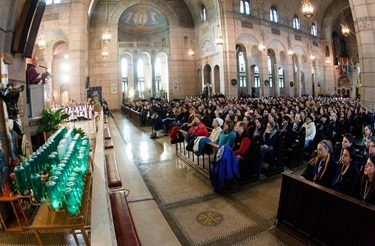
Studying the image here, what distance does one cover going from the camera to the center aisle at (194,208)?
4.03 meters

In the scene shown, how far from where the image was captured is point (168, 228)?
166 inches

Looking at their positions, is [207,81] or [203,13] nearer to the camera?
[203,13]

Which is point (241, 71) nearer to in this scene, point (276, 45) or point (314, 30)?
point (276, 45)

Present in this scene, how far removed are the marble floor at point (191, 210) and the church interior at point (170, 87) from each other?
0.09 ft

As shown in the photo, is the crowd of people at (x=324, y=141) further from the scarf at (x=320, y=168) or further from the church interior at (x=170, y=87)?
the church interior at (x=170, y=87)

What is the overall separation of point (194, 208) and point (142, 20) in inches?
1269

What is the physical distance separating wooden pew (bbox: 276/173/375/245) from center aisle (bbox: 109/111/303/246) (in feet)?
0.90

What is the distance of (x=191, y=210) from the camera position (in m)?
4.98

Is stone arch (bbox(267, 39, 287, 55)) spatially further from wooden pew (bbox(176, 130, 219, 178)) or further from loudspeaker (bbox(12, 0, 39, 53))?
loudspeaker (bbox(12, 0, 39, 53))

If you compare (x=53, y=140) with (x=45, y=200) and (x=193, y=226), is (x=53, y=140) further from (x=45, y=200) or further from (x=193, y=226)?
(x=193, y=226)

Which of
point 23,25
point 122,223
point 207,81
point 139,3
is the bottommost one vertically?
point 122,223

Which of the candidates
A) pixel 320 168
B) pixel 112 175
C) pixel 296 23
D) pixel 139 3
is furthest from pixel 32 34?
pixel 296 23

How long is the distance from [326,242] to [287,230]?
2.24 ft

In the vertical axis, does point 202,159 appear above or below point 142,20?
below
